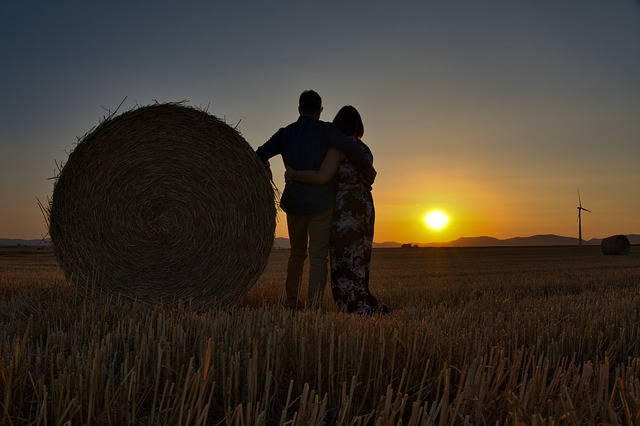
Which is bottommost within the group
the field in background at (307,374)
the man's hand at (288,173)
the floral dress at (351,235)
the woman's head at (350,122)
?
the field in background at (307,374)

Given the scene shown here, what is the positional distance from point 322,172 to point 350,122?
0.69 metres

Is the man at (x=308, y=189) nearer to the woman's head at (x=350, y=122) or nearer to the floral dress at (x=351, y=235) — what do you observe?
the floral dress at (x=351, y=235)

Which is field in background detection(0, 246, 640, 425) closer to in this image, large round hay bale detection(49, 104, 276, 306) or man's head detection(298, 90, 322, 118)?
large round hay bale detection(49, 104, 276, 306)

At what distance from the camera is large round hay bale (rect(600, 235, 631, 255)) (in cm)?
3022

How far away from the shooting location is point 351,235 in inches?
231

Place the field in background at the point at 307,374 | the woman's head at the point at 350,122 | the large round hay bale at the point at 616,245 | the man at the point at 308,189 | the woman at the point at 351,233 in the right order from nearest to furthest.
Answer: the field in background at the point at 307,374
the man at the point at 308,189
the woman at the point at 351,233
the woman's head at the point at 350,122
the large round hay bale at the point at 616,245

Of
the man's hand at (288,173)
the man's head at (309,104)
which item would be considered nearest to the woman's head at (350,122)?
the man's head at (309,104)

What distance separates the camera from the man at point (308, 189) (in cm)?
573

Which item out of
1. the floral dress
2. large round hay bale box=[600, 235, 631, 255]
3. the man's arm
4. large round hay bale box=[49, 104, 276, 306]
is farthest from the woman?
large round hay bale box=[600, 235, 631, 255]

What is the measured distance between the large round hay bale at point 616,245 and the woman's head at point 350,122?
28.3 meters

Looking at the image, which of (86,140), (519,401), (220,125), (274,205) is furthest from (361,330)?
(86,140)

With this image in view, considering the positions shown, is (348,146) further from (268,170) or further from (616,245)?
(616,245)

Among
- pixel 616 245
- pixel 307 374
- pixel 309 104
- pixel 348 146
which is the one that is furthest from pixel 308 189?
pixel 616 245

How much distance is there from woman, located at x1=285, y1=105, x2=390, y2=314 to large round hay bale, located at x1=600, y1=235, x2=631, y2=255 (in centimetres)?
2820
